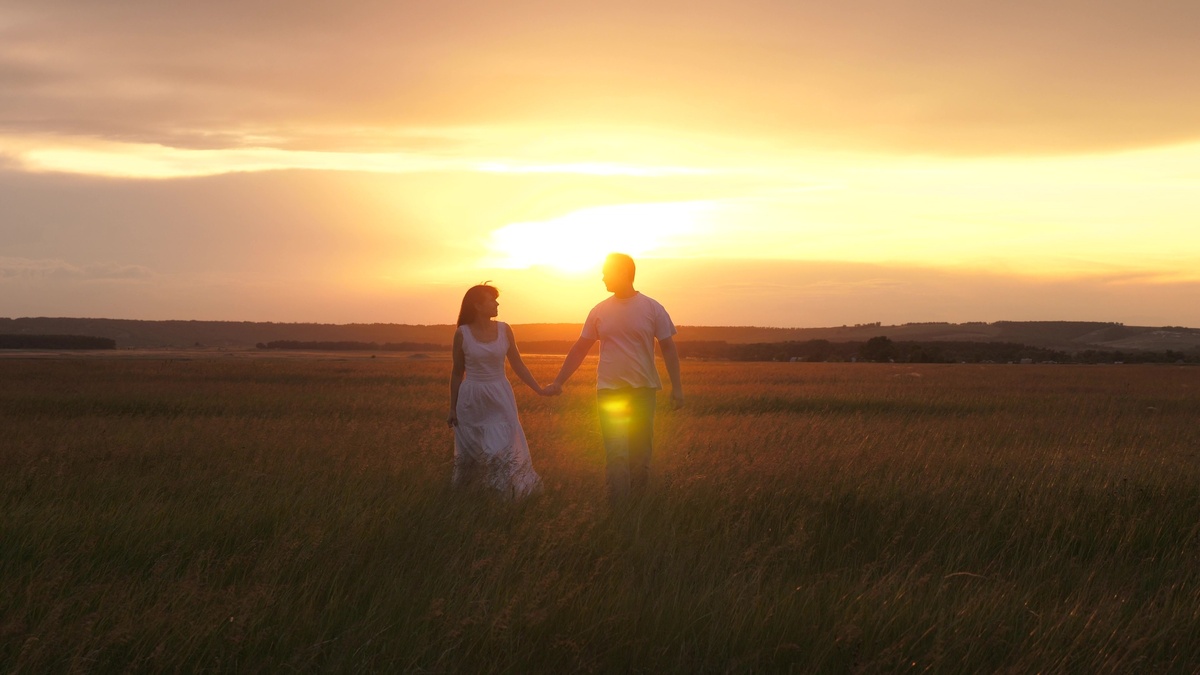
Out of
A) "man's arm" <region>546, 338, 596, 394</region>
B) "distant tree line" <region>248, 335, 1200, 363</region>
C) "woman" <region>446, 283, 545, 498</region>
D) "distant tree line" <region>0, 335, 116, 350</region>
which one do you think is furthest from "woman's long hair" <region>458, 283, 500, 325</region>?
"distant tree line" <region>0, 335, 116, 350</region>

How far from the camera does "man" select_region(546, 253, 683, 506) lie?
8.56m

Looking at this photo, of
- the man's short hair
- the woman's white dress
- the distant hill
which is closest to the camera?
the man's short hair

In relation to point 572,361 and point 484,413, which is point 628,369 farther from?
point 484,413

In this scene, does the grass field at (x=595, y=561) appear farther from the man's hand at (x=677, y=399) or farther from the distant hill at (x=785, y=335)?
the distant hill at (x=785, y=335)

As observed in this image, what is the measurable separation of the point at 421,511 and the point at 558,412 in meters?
14.1

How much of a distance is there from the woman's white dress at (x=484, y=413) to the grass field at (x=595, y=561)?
0.55 metres

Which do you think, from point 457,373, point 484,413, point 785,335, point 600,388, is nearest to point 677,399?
point 600,388

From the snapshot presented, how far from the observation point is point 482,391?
9.23 m

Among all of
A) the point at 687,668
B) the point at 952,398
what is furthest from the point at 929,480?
the point at 952,398

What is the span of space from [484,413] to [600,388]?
3.97 ft

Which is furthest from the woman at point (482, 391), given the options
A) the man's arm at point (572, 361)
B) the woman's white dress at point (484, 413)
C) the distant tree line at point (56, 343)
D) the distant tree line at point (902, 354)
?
the distant tree line at point (56, 343)

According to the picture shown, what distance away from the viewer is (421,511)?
7.11 meters

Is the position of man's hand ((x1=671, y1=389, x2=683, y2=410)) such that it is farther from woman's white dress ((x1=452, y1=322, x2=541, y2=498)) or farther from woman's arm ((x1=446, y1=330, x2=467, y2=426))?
Result: woman's arm ((x1=446, y1=330, x2=467, y2=426))

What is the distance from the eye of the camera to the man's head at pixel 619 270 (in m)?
8.52
